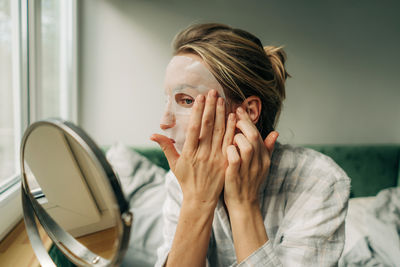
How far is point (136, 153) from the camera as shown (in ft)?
4.79

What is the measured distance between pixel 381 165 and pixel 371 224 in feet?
2.49

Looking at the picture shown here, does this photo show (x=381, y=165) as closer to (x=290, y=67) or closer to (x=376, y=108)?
(x=376, y=108)

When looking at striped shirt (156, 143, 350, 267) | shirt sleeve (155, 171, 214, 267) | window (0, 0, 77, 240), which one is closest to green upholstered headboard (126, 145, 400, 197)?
striped shirt (156, 143, 350, 267)

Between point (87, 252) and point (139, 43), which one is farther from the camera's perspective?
point (139, 43)

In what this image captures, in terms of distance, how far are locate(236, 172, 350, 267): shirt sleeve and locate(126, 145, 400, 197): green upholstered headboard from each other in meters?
1.25

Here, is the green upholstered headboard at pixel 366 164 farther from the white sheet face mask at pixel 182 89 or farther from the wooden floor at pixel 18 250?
the wooden floor at pixel 18 250

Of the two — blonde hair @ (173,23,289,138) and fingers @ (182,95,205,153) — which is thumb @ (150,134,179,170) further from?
blonde hair @ (173,23,289,138)

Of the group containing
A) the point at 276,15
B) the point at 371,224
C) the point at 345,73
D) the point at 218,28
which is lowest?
the point at 371,224

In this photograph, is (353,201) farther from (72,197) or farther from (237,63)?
(72,197)

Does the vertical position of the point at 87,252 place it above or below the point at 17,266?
above

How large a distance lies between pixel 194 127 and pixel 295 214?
32 cm

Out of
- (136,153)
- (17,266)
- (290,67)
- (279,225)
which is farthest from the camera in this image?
(290,67)

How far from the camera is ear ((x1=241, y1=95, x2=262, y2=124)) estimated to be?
2.12ft

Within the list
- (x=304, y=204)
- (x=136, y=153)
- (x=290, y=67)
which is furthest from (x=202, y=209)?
(x=290, y=67)
